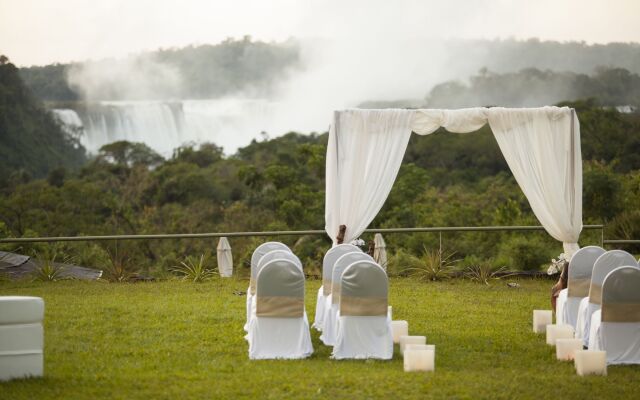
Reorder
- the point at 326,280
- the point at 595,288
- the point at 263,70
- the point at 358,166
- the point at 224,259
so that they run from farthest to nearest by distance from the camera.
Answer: the point at 263,70
the point at 224,259
the point at 358,166
the point at 326,280
the point at 595,288

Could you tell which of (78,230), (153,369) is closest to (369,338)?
(153,369)

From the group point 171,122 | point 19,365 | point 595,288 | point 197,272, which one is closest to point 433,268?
point 197,272

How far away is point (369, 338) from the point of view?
7.49 meters

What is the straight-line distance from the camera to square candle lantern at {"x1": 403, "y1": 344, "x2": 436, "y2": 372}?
6.82m

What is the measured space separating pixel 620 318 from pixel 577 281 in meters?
1.71

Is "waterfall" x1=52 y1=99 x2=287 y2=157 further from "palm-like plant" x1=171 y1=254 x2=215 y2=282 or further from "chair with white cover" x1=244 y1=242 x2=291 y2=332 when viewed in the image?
"chair with white cover" x1=244 y1=242 x2=291 y2=332

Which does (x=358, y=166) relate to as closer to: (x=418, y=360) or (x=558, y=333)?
(x=558, y=333)

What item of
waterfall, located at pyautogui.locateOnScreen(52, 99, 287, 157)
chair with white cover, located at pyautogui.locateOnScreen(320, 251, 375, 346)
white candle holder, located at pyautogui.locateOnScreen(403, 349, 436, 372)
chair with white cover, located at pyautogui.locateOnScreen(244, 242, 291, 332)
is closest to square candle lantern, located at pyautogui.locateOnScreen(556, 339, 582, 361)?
white candle holder, located at pyautogui.locateOnScreen(403, 349, 436, 372)

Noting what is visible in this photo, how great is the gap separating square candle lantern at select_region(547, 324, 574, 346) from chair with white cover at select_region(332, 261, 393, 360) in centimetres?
175

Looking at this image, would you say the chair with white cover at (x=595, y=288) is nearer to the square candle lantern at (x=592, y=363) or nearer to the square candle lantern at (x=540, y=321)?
the square candle lantern at (x=540, y=321)

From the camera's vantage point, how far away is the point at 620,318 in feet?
23.7

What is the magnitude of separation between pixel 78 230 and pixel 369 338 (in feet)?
65.9

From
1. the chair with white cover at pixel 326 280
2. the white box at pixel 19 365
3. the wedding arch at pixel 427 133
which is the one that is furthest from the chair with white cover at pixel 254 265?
the white box at pixel 19 365

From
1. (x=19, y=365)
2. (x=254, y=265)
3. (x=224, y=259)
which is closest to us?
(x=19, y=365)
